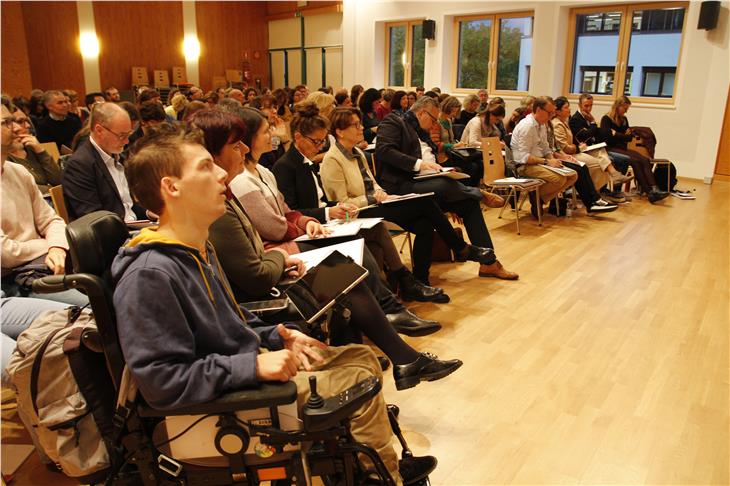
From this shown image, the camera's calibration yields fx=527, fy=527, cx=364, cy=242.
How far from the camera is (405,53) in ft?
37.6

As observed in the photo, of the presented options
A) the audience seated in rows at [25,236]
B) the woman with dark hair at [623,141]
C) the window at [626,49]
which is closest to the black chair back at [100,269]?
the audience seated in rows at [25,236]

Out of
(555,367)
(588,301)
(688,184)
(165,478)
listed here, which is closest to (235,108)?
(165,478)

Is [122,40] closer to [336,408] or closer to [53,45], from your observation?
[53,45]

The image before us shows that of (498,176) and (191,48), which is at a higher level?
(191,48)

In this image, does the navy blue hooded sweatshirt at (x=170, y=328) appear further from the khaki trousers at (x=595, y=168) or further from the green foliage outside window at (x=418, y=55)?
the green foliage outside window at (x=418, y=55)

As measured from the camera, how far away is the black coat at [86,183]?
2.69 metres

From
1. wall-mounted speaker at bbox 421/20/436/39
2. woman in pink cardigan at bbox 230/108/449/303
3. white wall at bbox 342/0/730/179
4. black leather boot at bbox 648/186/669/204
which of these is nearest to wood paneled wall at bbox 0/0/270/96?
white wall at bbox 342/0/730/179

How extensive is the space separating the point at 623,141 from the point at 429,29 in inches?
198

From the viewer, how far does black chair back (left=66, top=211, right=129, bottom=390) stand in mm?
1217

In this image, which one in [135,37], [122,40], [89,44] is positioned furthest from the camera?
[135,37]

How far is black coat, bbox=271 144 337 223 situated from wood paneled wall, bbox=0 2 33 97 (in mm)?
9245

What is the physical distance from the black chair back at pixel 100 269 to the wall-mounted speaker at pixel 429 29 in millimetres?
10176

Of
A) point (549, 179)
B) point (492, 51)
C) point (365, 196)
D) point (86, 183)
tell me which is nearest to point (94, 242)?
point (86, 183)

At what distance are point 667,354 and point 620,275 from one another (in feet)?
4.05
